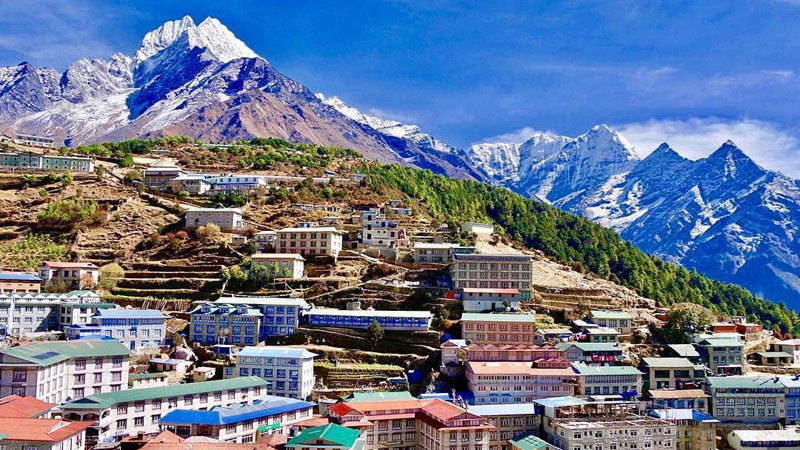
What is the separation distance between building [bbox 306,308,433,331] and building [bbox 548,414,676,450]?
1570 centimetres

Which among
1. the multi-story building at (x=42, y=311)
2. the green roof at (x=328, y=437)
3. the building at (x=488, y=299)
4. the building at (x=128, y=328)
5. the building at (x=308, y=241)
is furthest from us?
the building at (x=308, y=241)

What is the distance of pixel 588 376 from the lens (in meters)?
58.3

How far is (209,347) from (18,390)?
17.6m

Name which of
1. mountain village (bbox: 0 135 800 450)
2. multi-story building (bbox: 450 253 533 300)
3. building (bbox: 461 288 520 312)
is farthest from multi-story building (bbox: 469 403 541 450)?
multi-story building (bbox: 450 253 533 300)

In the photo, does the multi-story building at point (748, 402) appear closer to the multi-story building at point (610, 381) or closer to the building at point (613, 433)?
the multi-story building at point (610, 381)

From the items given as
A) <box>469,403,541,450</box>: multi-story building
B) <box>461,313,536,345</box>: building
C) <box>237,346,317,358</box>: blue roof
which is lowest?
<box>469,403,541,450</box>: multi-story building

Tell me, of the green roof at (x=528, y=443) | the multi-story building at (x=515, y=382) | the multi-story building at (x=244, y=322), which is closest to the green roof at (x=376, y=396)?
the multi-story building at (x=515, y=382)

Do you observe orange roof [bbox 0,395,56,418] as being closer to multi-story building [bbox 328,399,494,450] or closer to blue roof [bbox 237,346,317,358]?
blue roof [bbox 237,346,317,358]

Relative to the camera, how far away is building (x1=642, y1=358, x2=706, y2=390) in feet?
204

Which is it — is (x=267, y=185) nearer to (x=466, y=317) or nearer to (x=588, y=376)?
(x=466, y=317)

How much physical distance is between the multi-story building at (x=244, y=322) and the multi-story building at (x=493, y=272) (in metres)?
16.3

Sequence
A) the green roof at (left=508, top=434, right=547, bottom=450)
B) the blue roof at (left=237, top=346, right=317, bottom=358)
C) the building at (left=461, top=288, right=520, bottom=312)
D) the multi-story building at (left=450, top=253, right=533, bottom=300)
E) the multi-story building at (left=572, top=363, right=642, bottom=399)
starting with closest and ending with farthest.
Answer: the green roof at (left=508, top=434, right=547, bottom=450), the blue roof at (left=237, top=346, right=317, bottom=358), the multi-story building at (left=572, top=363, right=642, bottom=399), the building at (left=461, top=288, right=520, bottom=312), the multi-story building at (left=450, top=253, right=533, bottom=300)

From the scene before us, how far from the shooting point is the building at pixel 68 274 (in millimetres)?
71438

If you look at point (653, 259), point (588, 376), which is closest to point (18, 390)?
point (588, 376)
